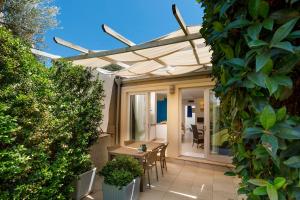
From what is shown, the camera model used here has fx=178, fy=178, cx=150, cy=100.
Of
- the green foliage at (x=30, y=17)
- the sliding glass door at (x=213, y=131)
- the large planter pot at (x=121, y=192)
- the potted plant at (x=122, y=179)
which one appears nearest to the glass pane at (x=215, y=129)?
the sliding glass door at (x=213, y=131)

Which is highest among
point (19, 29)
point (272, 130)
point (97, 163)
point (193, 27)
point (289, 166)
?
point (19, 29)

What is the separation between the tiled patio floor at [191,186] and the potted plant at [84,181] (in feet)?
0.54

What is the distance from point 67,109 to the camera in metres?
3.30

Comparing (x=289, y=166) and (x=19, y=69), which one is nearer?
(x=289, y=166)

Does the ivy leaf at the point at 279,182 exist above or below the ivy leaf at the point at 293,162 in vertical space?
below

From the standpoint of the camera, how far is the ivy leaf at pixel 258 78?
2.01 ft

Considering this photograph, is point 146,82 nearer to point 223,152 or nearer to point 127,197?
point 223,152

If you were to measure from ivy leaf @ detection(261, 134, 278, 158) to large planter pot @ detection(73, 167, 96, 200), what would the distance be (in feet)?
12.2

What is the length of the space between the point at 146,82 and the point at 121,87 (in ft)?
4.07

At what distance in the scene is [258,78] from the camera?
628 mm

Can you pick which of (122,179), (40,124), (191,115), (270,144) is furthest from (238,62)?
Result: (191,115)

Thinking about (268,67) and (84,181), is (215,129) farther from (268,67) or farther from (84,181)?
(268,67)

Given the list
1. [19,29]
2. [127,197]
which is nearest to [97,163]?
[127,197]

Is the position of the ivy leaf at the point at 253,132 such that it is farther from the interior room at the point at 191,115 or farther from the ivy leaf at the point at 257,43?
the interior room at the point at 191,115
